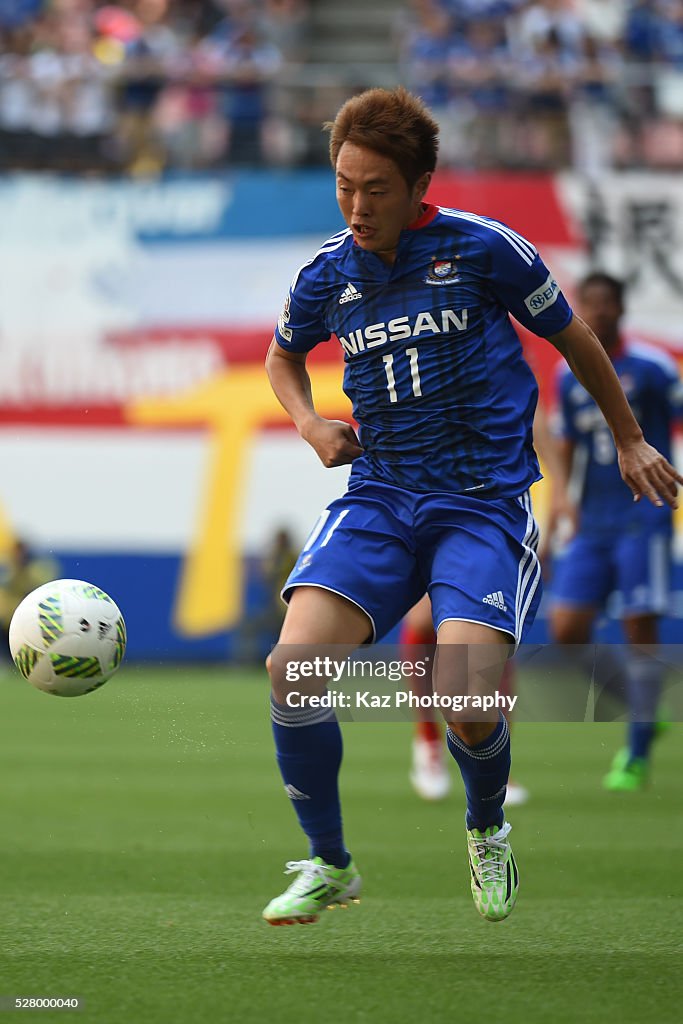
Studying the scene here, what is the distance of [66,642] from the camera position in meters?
4.38

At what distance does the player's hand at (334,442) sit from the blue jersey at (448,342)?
4.1 inches

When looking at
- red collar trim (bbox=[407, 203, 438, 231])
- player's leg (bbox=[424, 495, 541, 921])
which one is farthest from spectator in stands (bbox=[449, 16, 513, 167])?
player's leg (bbox=[424, 495, 541, 921])

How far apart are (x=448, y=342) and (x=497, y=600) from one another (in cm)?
75

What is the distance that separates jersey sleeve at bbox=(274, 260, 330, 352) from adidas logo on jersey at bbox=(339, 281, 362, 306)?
94 millimetres

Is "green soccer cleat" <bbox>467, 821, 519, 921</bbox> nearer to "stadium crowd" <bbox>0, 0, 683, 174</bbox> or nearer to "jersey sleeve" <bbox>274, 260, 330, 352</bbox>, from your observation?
"jersey sleeve" <bbox>274, 260, 330, 352</bbox>

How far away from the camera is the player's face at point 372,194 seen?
165 inches

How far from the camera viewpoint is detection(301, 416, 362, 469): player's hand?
438 centimetres

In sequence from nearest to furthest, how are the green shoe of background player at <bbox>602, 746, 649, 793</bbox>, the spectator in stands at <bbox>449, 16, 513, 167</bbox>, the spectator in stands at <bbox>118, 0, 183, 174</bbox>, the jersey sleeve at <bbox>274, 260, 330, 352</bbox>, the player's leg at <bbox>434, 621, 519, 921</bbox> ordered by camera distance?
the player's leg at <bbox>434, 621, 519, 921</bbox> < the jersey sleeve at <bbox>274, 260, 330, 352</bbox> < the green shoe of background player at <bbox>602, 746, 649, 793</bbox> < the spectator in stands at <bbox>449, 16, 513, 167</bbox> < the spectator in stands at <bbox>118, 0, 183, 174</bbox>

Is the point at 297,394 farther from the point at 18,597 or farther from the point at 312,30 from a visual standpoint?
the point at 312,30

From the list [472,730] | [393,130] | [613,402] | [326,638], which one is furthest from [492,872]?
[393,130]

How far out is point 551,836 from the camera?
20.2 ft

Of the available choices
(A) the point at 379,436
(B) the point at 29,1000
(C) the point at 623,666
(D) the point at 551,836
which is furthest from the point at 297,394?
(D) the point at 551,836

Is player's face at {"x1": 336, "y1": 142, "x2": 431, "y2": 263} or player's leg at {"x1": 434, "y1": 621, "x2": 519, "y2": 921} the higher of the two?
player's face at {"x1": 336, "y1": 142, "x2": 431, "y2": 263}

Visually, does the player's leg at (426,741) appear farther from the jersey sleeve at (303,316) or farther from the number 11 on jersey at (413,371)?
the number 11 on jersey at (413,371)
